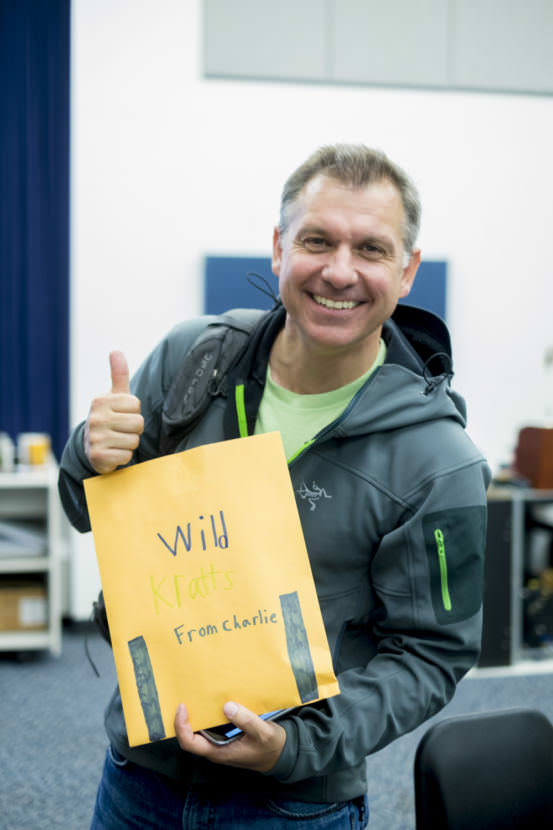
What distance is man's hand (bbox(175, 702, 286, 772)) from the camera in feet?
2.93

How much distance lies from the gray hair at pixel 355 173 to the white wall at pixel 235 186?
273cm

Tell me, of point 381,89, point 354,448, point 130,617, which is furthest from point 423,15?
point 130,617

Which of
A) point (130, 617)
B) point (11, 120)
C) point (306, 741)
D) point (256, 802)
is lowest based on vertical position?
point (256, 802)

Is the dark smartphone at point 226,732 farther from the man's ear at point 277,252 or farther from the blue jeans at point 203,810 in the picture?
the man's ear at point 277,252

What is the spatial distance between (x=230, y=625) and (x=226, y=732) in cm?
14

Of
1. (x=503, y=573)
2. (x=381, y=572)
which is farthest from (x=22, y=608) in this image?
(x=381, y=572)

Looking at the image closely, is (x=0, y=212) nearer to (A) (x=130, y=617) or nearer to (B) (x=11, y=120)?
(B) (x=11, y=120)

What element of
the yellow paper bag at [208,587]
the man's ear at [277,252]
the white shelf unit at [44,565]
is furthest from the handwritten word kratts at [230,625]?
the white shelf unit at [44,565]

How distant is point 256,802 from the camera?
1017 millimetres

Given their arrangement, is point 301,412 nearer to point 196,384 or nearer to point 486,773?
point 196,384

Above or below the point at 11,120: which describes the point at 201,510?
below

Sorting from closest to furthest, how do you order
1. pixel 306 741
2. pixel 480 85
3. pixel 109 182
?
pixel 306 741 < pixel 109 182 < pixel 480 85

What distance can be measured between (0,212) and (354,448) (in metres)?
3.28

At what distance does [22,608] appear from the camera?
347 cm
